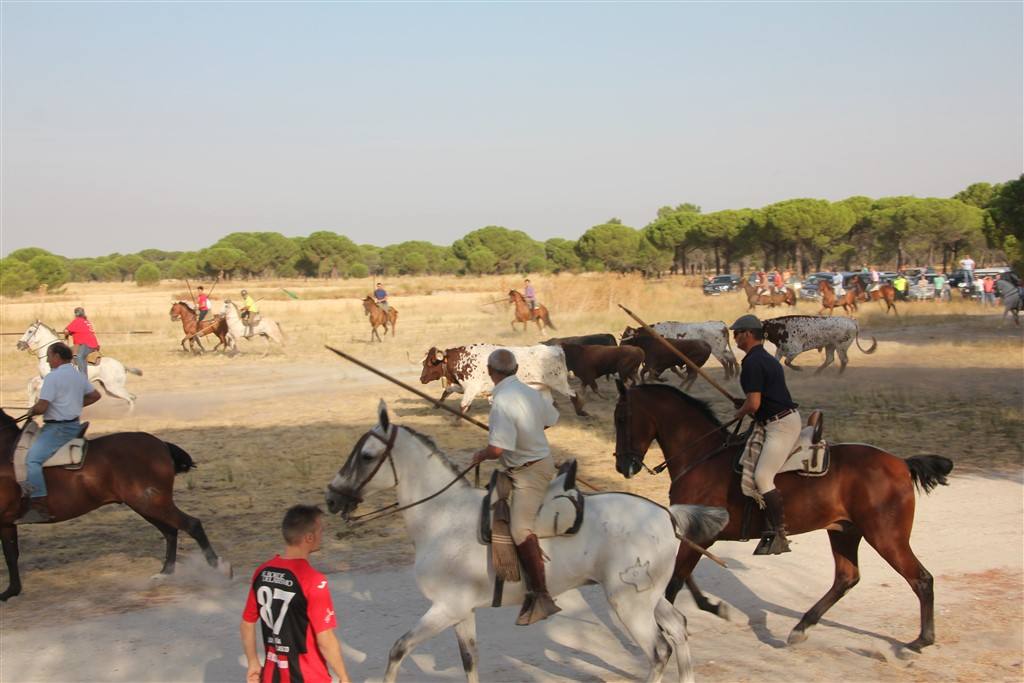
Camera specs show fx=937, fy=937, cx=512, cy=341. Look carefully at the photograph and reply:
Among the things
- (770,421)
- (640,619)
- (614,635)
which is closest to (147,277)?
(614,635)

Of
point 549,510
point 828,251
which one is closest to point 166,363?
point 549,510

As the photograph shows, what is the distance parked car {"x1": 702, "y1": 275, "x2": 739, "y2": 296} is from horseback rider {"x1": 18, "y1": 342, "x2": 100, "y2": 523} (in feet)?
163

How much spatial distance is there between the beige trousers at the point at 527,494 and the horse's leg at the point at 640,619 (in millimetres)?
653

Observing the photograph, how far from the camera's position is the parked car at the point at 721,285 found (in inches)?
2223

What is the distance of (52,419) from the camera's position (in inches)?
330

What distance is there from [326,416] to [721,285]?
141 feet

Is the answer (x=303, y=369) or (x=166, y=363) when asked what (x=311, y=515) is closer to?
(x=303, y=369)

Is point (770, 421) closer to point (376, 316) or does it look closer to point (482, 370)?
point (482, 370)

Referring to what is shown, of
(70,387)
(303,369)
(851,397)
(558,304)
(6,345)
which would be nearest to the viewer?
(70,387)

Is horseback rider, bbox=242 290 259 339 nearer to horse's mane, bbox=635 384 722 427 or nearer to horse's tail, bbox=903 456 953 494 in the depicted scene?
horse's mane, bbox=635 384 722 427

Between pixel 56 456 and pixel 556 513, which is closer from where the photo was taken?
pixel 556 513

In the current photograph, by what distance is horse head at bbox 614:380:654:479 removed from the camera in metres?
7.52

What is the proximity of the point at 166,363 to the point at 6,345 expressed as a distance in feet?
33.5

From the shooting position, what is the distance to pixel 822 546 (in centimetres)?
977
